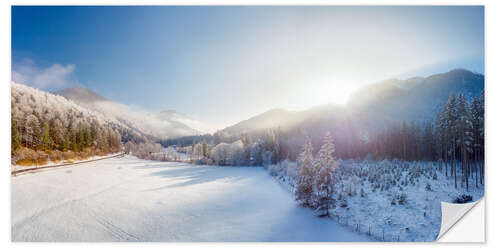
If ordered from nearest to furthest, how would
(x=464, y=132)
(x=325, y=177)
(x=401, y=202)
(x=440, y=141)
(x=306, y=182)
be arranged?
1. (x=464, y=132)
2. (x=440, y=141)
3. (x=401, y=202)
4. (x=325, y=177)
5. (x=306, y=182)

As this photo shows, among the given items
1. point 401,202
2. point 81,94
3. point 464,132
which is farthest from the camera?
point 81,94

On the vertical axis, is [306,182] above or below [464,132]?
below

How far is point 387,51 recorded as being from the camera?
4.61 meters

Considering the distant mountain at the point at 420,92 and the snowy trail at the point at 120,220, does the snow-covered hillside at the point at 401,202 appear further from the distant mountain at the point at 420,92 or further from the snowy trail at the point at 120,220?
the distant mountain at the point at 420,92

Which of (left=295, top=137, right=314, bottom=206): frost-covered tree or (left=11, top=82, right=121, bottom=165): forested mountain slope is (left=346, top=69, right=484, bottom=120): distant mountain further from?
(left=11, top=82, right=121, bottom=165): forested mountain slope

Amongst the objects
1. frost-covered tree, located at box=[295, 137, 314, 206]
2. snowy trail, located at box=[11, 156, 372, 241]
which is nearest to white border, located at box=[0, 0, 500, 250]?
snowy trail, located at box=[11, 156, 372, 241]

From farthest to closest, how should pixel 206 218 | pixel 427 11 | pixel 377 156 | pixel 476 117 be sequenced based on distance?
pixel 377 156
pixel 206 218
pixel 427 11
pixel 476 117

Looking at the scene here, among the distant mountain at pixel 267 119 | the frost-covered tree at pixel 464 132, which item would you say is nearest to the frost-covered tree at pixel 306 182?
the distant mountain at pixel 267 119

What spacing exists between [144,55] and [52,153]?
14.1 feet

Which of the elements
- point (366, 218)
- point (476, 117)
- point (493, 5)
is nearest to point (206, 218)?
point (366, 218)
